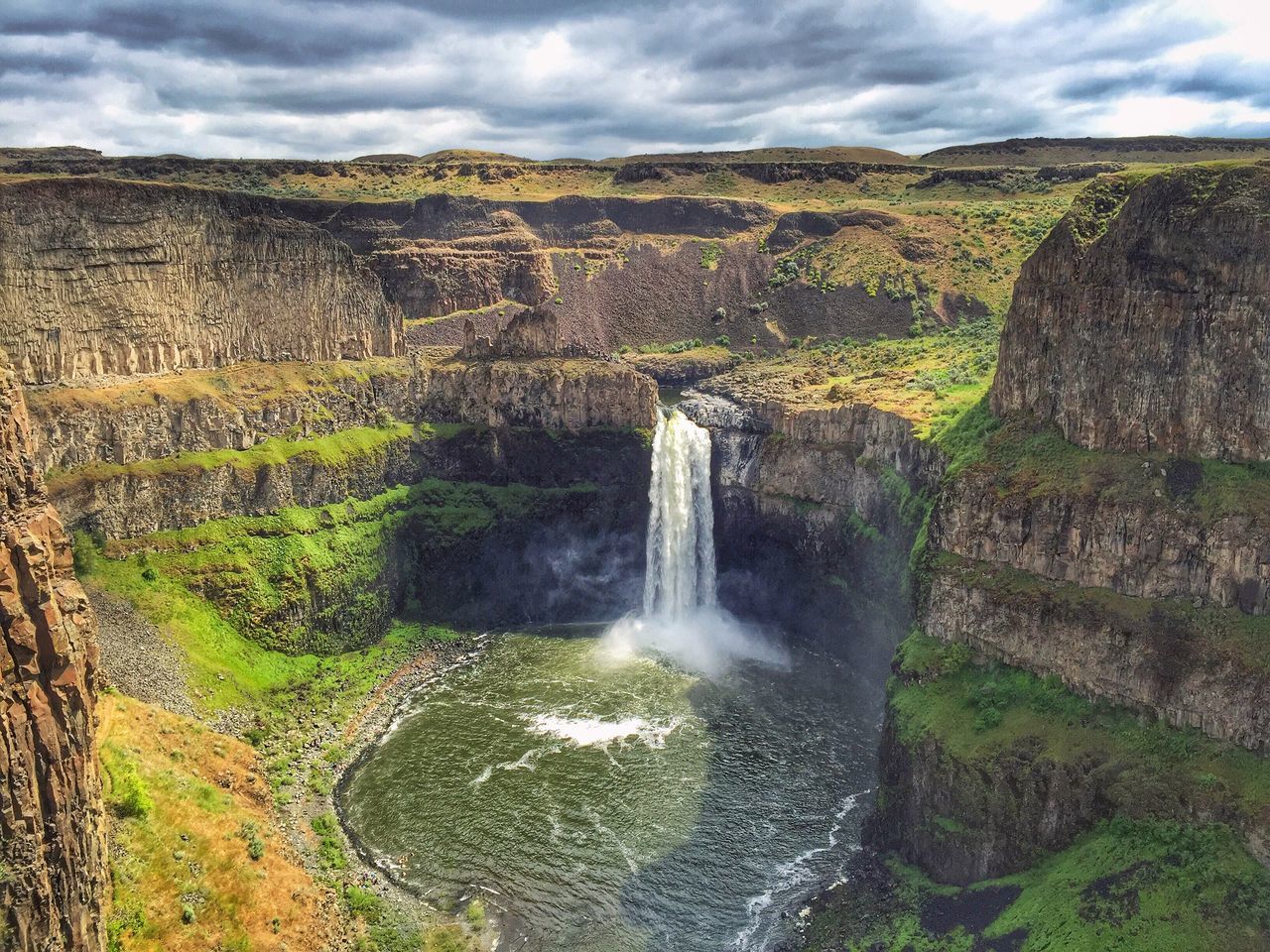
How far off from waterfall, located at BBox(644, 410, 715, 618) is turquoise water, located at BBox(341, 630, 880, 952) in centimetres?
807

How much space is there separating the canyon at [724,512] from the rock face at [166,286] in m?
0.22

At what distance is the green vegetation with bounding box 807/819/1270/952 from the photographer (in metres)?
34.6

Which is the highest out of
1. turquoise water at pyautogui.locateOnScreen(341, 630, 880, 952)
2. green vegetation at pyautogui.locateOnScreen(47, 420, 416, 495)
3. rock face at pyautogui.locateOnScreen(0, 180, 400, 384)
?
rock face at pyautogui.locateOnScreen(0, 180, 400, 384)

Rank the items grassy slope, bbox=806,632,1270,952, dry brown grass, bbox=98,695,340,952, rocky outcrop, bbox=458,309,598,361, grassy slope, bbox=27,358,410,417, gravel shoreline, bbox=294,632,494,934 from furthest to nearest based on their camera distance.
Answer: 1. rocky outcrop, bbox=458,309,598,361
2. grassy slope, bbox=27,358,410,417
3. gravel shoreline, bbox=294,632,494,934
4. dry brown grass, bbox=98,695,340,952
5. grassy slope, bbox=806,632,1270,952

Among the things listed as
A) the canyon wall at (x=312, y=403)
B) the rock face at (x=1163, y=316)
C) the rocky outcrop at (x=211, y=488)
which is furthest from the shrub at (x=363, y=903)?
the rock face at (x=1163, y=316)

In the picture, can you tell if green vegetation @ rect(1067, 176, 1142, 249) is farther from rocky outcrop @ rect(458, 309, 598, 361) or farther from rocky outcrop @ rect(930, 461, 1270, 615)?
rocky outcrop @ rect(458, 309, 598, 361)

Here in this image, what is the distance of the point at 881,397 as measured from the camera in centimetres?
7212

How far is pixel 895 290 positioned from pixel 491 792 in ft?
261

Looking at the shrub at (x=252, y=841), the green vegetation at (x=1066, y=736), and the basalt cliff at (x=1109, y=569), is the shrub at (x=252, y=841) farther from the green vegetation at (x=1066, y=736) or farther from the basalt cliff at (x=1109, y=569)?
the green vegetation at (x=1066, y=736)

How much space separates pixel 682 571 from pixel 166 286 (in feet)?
126

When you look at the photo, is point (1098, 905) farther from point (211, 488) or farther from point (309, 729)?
point (211, 488)

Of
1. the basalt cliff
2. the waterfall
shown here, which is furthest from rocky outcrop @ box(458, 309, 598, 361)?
the basalt cliff

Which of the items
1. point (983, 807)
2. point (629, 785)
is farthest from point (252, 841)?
point (983, 807)

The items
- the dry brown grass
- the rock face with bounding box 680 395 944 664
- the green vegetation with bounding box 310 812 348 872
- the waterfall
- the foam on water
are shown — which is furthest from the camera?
the waterfall
